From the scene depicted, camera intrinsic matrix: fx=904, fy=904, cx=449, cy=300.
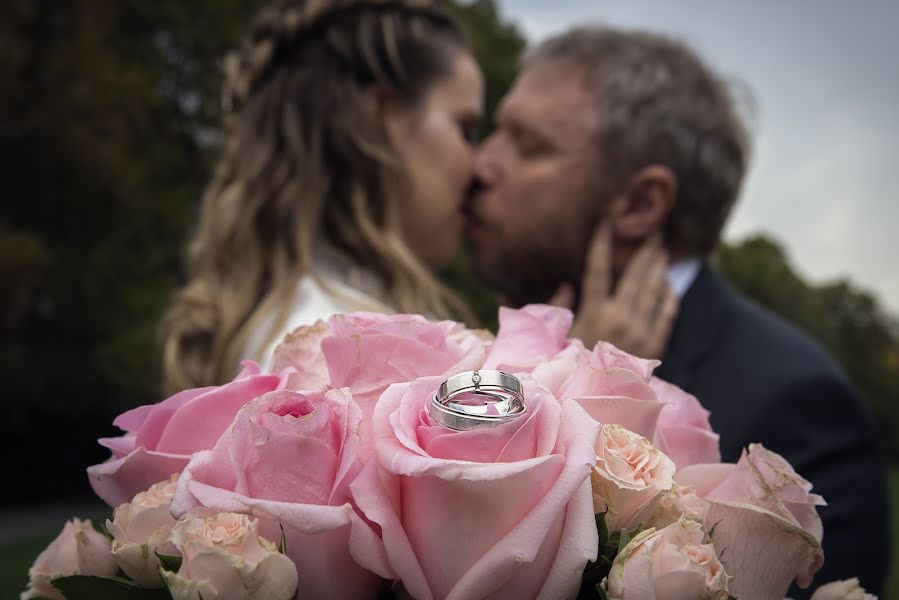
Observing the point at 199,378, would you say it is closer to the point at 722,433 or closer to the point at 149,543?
the point at 722,433

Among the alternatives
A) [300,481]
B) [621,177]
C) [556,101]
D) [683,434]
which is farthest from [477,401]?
[556,101]

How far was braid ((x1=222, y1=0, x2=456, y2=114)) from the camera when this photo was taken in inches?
152

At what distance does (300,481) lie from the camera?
0.99m

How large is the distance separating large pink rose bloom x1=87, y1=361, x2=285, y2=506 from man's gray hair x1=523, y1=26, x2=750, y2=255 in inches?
131

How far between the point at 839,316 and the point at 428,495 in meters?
71.6

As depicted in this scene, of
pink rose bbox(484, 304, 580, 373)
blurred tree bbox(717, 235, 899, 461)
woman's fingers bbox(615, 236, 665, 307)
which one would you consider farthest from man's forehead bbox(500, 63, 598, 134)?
blurred tree bbox(717, 235, 899, 461)

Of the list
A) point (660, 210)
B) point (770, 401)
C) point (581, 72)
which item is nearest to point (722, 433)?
point (770, 401)

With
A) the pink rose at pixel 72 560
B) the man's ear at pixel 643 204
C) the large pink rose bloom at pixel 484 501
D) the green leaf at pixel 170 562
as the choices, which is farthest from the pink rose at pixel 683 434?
the man's ear at pixel 643 204

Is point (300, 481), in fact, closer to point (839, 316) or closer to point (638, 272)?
point (638, 272)

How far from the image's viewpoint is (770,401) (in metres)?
3.36

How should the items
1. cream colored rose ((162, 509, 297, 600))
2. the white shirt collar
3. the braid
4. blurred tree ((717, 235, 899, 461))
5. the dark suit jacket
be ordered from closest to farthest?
1. cream colored rose ((162, 509, 297, 600))
2. the dark suit jacket
3. the braid
4. the white shirt collar
5. blurred tree ((717, 235, 899, 461))

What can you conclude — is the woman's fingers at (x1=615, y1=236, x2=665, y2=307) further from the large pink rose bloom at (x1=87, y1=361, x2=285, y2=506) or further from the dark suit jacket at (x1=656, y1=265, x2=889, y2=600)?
the large pink rose bloom at (x1=87, y1=361, x2=285, y2=506)

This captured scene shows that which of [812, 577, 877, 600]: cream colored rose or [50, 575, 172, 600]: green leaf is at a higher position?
[812, 577, 877, 600]: cream colored rose

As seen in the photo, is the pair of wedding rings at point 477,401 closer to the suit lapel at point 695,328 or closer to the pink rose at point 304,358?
the pink rose at point 304,358
